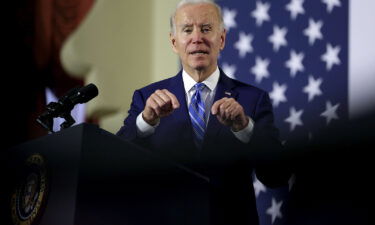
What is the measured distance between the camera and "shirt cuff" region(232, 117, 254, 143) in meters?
1.72

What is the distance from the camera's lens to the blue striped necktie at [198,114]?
180 centimetres

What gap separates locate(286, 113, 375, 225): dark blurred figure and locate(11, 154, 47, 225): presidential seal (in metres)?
0.88

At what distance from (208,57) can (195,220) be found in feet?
1.61

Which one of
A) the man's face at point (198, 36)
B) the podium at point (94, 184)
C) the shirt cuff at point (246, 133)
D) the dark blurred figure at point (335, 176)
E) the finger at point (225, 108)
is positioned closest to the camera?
the podium at point (94, 184)

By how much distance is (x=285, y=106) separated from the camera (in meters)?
2.26

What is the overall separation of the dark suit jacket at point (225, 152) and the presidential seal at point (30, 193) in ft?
1.08

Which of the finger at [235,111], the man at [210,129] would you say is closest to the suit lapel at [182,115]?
the man at [210,129]

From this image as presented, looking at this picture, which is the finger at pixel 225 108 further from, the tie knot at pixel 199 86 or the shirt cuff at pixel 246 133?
the tie knot at pixel 199 86

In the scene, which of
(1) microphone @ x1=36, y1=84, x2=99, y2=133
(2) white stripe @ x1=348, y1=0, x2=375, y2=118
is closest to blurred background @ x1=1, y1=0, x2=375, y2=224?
(2) white stripe @ x1=348, y1=0, x2=375, y2=118

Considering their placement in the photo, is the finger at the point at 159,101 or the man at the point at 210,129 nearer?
the finger at the point at 159,101

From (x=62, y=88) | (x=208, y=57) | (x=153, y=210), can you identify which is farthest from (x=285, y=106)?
(x=62, y=88)

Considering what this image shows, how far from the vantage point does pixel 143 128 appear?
69.3 inches

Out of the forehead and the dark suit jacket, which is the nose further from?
the dark suit jacket

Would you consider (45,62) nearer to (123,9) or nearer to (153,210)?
(123,9)
